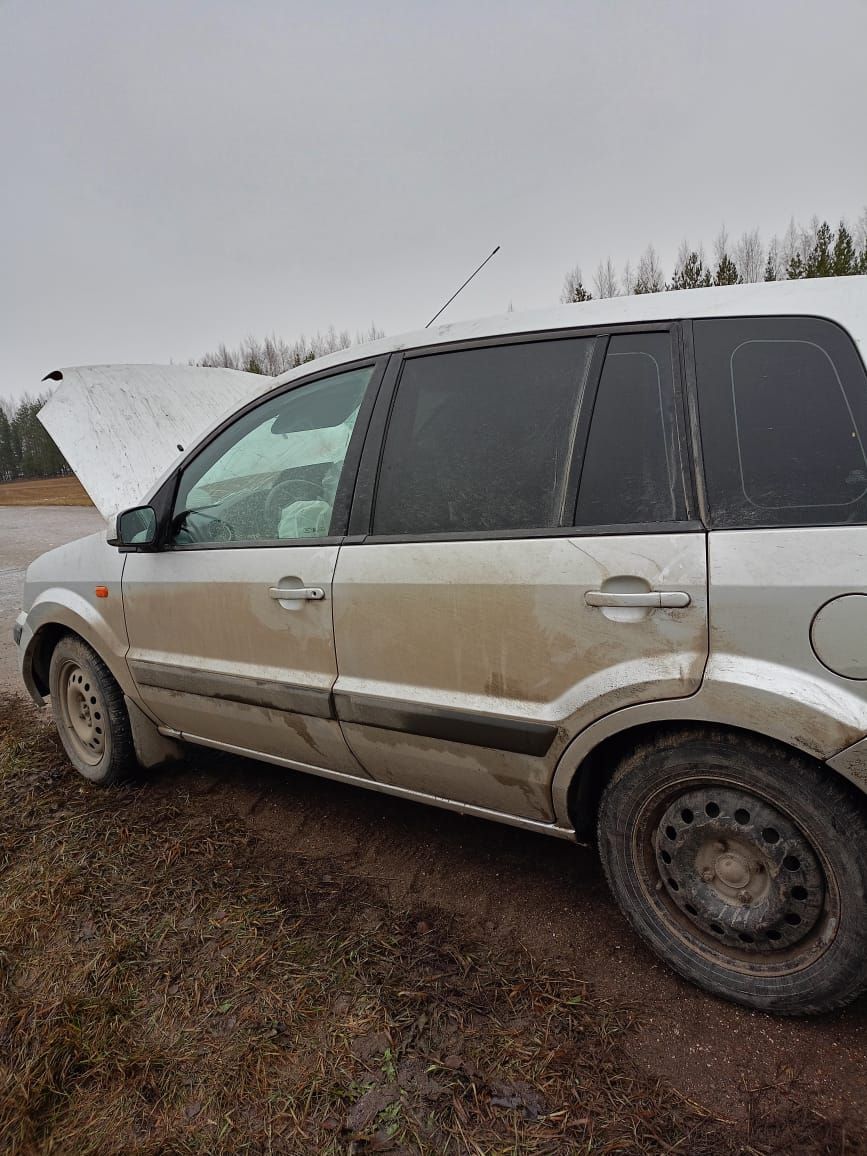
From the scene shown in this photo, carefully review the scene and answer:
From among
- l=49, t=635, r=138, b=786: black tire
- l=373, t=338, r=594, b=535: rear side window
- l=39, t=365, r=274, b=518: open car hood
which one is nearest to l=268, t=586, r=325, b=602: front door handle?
l=373, t=338, r=594, b=535: rear side window

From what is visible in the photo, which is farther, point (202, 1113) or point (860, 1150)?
point (202, 1113)

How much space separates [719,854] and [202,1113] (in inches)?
57.3

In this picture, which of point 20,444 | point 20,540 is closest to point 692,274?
point 20,540

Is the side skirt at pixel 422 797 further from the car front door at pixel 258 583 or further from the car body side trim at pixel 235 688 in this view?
the car body side trim at pixel 235 688

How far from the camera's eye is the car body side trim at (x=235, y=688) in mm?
2375

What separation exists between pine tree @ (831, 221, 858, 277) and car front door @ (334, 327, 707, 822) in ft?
99.7

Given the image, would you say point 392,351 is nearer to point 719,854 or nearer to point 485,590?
point 485,590

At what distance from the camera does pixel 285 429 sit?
8.93ft

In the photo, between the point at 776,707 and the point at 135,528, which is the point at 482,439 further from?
the point at 135,528

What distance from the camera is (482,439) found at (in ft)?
6.94

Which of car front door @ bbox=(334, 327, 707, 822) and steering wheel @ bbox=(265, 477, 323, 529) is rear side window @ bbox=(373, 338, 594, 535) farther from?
steering wheel @ bbox=(265, 477, 323, 529)

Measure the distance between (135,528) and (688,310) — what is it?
2251 mm

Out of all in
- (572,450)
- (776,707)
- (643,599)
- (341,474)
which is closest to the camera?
(776,707)

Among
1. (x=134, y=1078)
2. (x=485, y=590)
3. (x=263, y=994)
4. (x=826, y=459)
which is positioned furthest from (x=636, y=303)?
(x=134, y=1078)
